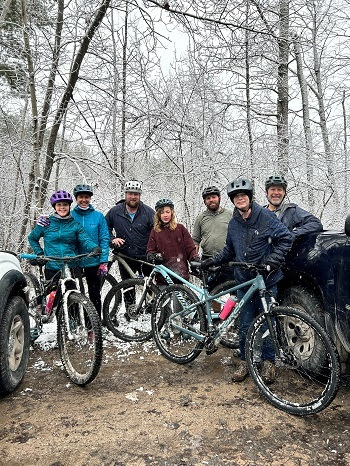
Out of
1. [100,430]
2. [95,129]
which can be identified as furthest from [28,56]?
[100,430]

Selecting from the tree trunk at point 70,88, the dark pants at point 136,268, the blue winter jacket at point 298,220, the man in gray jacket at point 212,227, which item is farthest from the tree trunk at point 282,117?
the dark pants at point 136,268

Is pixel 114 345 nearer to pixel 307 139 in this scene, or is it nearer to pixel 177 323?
pixel 177 323

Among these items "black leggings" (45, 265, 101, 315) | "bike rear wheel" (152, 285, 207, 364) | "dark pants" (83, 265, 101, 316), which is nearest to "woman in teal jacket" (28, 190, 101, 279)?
"black leggings" (45, 265, 101, 315)

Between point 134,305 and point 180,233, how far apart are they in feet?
4.01

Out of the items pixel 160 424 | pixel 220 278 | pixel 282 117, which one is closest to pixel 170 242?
pixel 220 278

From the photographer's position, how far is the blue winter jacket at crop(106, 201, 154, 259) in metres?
5.48

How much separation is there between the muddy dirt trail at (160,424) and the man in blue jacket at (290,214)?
1.62 metres

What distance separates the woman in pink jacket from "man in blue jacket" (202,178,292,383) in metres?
1.20

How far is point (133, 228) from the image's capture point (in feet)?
18.0

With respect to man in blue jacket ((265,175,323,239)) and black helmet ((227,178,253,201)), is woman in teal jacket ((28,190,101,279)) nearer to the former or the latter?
black helmet ((227,178,253,201))

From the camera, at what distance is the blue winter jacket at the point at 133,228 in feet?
18.0

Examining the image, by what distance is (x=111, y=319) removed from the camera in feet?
17.2

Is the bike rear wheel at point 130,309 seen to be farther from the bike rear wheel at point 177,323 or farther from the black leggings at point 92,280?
the bike rear wheel at point 177,323

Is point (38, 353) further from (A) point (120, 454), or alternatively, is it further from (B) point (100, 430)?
(A) point (120, 454)
